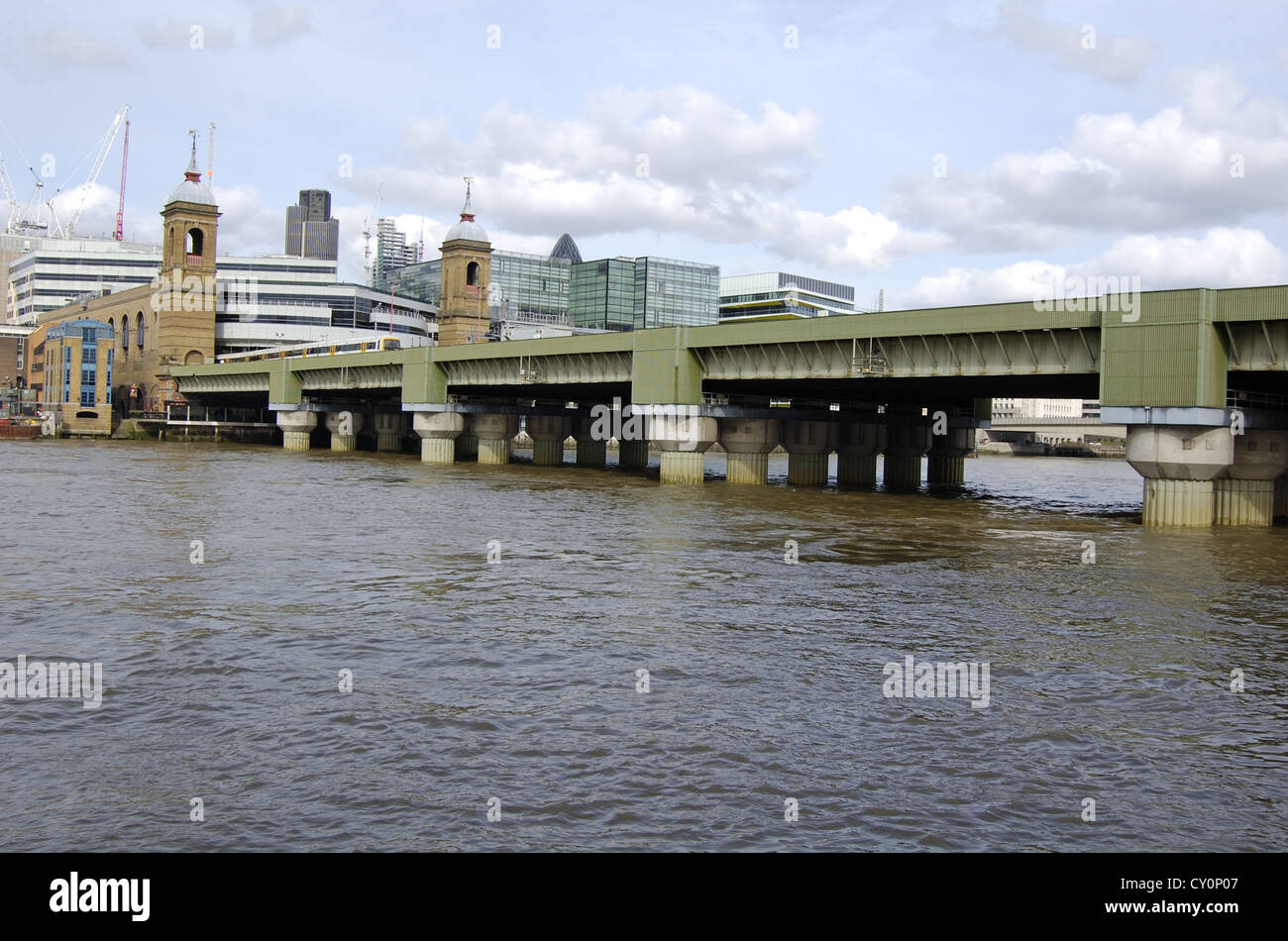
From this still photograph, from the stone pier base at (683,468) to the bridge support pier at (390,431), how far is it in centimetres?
5548

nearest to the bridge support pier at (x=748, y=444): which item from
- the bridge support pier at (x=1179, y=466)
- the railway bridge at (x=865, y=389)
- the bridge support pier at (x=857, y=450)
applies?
the railway bridge at (x=865, y=389)

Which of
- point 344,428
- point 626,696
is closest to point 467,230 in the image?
point 344,428

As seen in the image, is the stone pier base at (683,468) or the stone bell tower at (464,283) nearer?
the stone pier base at (683,468)

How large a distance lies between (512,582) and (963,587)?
38.4 ft

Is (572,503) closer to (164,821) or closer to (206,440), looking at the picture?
(164,821)

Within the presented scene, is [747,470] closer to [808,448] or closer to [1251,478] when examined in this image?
[808,448]

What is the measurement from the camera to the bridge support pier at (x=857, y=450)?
75812mm

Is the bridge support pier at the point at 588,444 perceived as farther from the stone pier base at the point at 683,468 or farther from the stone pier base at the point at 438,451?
the stone pier base at the point at 683,468

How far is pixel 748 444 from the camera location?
2756 inches

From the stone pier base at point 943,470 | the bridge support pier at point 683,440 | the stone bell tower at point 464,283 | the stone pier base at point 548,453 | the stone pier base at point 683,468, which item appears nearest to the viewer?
the bridge support pier at point 683,440

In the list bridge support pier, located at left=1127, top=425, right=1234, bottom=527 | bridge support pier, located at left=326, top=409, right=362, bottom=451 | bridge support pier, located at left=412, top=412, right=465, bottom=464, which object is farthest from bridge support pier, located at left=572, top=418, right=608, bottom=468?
bridge support pier, located at left=1127, top=425, right=1234, bottom=527

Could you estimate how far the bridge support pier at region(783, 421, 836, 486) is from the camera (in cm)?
7294

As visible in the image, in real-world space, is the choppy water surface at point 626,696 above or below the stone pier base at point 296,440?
below
